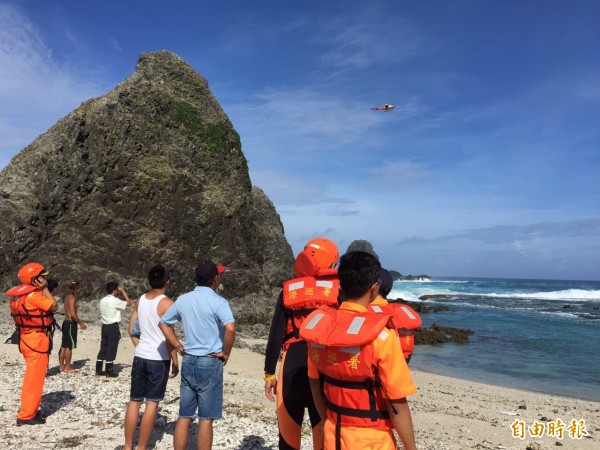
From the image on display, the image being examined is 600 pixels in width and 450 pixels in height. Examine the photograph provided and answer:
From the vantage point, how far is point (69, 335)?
35.4ft

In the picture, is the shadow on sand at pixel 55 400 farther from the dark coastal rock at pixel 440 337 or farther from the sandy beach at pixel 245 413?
the dark coastal rock at pixel 440 337

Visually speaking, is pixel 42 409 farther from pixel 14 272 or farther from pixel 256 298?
pixel 256 298

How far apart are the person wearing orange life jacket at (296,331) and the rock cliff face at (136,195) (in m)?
19.7

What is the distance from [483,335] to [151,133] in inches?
997

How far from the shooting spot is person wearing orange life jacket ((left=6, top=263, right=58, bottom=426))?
22.1ft

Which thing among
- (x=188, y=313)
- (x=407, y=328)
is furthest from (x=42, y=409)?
(x=407, y=328)

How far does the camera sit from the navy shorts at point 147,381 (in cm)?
561

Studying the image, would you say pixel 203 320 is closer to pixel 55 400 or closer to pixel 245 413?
pixel 245 413

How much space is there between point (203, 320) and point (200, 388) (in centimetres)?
77

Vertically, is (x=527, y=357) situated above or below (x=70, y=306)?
below

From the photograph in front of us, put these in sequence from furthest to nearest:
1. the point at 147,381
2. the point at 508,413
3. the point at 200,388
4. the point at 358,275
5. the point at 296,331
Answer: the point at 508,413 < the point at 147,381 < the point at 200,388 < the point at 296,331 < the point at 358,275

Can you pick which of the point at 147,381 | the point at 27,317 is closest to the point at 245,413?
the point at 147,381

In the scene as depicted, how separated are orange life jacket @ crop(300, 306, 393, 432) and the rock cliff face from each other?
21184 millimetres

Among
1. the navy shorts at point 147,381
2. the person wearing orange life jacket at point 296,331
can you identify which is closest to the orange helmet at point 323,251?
the person wearing orange life jacket at point 296,331
